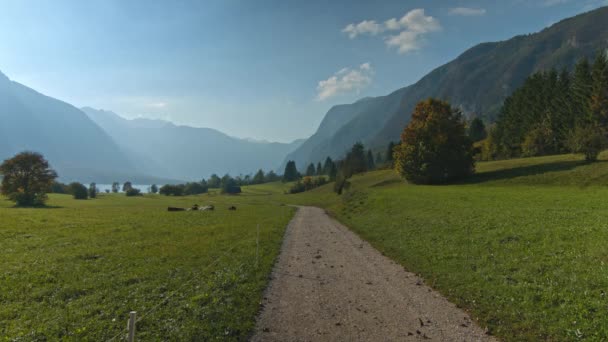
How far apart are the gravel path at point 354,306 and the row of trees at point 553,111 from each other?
72.2m

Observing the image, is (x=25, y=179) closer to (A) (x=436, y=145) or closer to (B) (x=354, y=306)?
(B) (x=354, y=306)

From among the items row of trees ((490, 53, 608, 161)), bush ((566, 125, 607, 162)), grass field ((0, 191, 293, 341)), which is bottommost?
grass field ((0, 191, 293, 341))

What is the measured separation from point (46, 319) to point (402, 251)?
17.5 meters

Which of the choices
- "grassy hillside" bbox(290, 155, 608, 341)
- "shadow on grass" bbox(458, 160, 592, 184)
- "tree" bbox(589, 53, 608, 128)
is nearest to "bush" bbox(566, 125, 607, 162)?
"shadow on grass" bbox(458, 160, 592, 184)

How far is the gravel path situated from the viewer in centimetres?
899

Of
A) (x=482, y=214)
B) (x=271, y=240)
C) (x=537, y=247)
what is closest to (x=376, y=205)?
(x=482, y=214)

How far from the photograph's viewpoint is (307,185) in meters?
154

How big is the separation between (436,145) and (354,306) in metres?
56.1

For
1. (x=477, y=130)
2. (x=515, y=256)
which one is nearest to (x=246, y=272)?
(x=515, y=256)

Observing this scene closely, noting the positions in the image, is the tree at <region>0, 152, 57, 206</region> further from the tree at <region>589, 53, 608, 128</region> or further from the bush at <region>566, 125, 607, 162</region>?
the tree at <region>589, 53, 608, 128</region>

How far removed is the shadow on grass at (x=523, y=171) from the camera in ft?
164

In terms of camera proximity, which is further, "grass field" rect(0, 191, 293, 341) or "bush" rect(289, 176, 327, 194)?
"bush" rect(289, 176, 327, 194)

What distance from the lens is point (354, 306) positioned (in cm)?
1113

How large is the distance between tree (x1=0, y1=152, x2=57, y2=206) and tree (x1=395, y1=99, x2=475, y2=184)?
85502 millimetres
